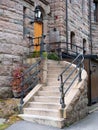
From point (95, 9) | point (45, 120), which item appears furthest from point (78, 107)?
point (95, 9)

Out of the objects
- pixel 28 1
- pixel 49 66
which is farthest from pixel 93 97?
pixel 28 1

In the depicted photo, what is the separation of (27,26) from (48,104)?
550 centimetres

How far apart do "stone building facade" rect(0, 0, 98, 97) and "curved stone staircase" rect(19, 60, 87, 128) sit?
1.81 meters

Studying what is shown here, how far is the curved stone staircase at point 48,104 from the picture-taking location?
30.9ft

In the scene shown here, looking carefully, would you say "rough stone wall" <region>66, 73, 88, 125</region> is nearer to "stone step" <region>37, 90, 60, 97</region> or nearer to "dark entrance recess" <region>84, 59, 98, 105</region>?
"stone step" <region>37, 90, 60, 97</region>

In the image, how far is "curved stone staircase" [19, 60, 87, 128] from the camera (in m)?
9.41

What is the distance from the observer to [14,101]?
1131 centimetres

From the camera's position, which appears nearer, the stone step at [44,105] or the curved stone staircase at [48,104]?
the curved stone staircase at [48,104]

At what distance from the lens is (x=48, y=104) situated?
10328 mm

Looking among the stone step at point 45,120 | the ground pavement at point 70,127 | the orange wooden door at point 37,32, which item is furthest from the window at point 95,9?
the stone step at point 45,120

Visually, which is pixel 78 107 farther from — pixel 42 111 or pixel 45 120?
pixel 45 120

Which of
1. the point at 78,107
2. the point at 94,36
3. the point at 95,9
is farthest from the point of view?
the point at 95,9

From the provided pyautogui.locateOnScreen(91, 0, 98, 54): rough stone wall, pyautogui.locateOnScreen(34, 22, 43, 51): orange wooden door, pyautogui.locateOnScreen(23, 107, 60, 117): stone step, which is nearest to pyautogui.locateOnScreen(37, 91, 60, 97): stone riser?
pyautogui.locateOnScreen(23, 107, 60, 117): stone step

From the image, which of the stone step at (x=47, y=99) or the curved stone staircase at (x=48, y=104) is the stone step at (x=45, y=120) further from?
the stone step at (x=47, y=99)
